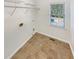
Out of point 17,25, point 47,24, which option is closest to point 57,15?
point 47,24

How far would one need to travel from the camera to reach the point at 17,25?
306 cm

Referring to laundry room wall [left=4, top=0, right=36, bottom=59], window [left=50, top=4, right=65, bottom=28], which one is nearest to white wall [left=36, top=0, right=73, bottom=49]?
window [left=50, top=4, right=65, bottom=28]

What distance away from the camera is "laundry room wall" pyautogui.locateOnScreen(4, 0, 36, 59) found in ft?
8.64

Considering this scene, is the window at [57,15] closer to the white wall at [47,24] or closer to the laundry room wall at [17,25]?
the white wall at [47,24]

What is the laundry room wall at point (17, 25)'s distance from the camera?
104 inches

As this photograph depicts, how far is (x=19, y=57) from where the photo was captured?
2773 mm

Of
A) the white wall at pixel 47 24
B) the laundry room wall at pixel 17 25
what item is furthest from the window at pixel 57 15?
the laundry room wall at pixel 17 25

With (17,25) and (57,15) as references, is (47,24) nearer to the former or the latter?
(57,15)

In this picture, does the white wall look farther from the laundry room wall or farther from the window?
the laundry room wall

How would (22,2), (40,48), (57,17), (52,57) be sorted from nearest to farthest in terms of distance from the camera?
(52,57)
(40,48)
(22,2)
(57,17)
